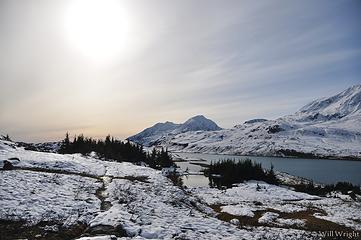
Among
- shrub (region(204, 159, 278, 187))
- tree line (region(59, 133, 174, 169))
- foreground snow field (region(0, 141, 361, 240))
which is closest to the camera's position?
foreground snow field (region(0, 141, 361, 240))

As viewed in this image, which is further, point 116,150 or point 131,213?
point 116,150

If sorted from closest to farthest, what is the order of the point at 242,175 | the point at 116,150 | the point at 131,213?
the point at 131,213
the point at 242,175
the point at 116,150

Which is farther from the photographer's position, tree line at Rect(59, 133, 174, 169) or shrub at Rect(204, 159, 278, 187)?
tree line at Rect(59, 133, 174, 169)

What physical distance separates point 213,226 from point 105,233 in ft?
26.1

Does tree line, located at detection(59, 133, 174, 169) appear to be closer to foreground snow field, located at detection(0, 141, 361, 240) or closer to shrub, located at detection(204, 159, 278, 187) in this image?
shrub, located at detection(204, 159, 278, 187)

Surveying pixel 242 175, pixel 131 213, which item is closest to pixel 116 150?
pixel 242 175

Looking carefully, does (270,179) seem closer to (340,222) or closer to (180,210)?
(340,222)

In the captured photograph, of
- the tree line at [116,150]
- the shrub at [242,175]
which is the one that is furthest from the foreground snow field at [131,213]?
the tree line at [116,150]

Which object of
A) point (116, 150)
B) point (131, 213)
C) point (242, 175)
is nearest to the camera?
point (131, 213)

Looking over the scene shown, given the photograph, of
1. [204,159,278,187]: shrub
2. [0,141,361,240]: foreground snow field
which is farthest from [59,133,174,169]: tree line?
[0,141,361,240]: foreground snow field

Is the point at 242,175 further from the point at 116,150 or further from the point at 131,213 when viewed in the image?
the point at 131,213

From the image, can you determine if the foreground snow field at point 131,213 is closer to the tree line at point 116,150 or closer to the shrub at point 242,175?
the shrub at point 242,175

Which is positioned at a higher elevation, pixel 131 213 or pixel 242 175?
pixel 131 213

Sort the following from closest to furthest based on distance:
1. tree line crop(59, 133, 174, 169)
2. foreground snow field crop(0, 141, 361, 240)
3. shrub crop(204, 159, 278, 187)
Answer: foreground snow field crop(0, 141, 361, 240), shrub crop(204, 159, 278, 187), tree line crop(59, 133, 174, 169)
